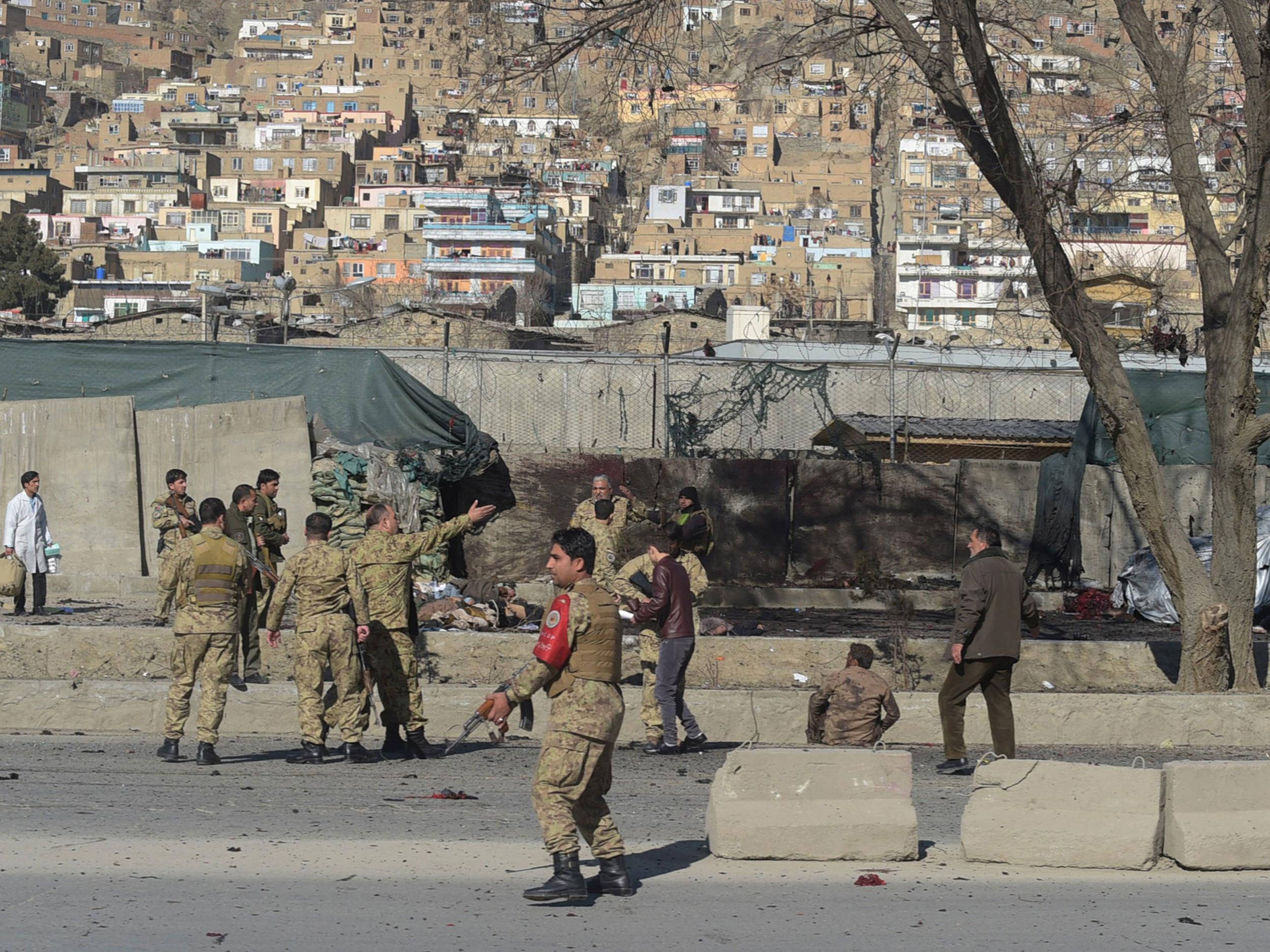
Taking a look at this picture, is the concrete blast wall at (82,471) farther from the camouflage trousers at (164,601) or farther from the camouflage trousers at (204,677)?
the camouflage trousers at (204,677)

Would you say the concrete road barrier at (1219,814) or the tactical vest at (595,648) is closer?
the tactical vest at (595,648)

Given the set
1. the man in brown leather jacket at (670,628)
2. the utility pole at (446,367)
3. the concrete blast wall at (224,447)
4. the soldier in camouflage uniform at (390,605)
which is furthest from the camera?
the utility pole at (446,367)

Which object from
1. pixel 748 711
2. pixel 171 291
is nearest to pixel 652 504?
pixel 748 711

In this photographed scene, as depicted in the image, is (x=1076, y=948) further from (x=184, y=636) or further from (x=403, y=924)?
(x=184, y=636)

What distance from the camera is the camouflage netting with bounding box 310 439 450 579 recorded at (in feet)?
58.8

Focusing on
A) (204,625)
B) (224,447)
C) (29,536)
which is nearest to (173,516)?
(29,536)

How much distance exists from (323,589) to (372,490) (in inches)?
335

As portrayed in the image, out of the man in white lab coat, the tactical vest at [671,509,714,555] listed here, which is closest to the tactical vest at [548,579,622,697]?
the tactical vest at [671,509,714,555]

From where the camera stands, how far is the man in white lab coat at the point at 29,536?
15250 millimetres

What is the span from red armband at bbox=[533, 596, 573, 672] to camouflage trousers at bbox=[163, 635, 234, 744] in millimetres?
3871

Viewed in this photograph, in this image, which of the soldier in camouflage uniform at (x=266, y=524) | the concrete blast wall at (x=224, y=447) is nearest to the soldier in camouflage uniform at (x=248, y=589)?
the soldier in camouflage uniform at (x=266, y=524)

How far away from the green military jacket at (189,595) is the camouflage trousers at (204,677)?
2.1 inches

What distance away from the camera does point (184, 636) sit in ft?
33.0

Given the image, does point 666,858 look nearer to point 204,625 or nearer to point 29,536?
point 204,625
